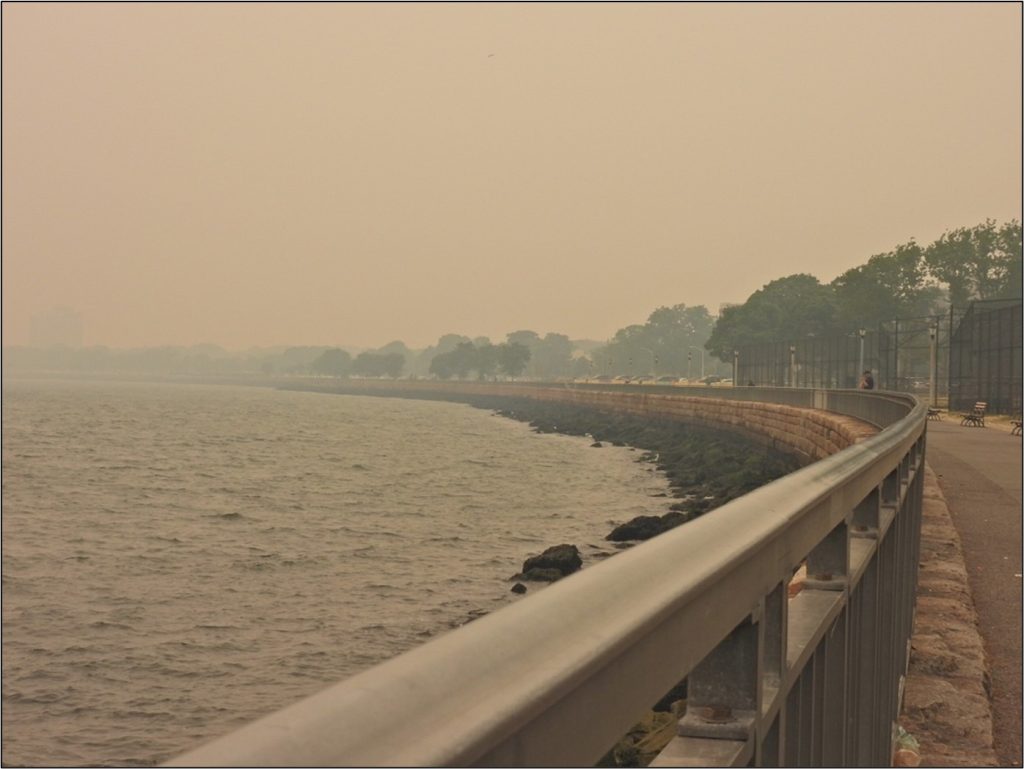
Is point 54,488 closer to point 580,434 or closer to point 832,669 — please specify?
point 580,434

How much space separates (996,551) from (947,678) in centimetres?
587

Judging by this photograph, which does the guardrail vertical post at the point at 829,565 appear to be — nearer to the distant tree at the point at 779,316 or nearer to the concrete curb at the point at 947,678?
the concrete curb at the point at 947,678

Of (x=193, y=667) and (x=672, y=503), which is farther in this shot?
(x=672, y=503)

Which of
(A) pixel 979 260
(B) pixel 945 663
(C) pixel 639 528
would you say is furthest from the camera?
(A) pixel 979 260

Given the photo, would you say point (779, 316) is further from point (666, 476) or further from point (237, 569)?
point (237, 569)

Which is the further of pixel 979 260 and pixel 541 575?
pixel 979 260

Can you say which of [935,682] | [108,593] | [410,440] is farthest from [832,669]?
[410,440]

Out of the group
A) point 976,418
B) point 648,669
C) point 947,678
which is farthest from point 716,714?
point 976,418

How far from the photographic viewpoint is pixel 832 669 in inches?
137

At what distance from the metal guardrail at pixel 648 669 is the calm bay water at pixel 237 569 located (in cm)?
82

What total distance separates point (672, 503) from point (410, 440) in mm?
43402

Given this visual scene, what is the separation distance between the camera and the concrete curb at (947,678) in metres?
5.59

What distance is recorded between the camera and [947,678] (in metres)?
6.67

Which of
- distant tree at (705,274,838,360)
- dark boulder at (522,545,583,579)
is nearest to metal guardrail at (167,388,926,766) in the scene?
dark boulder at (522,545,583,579)
